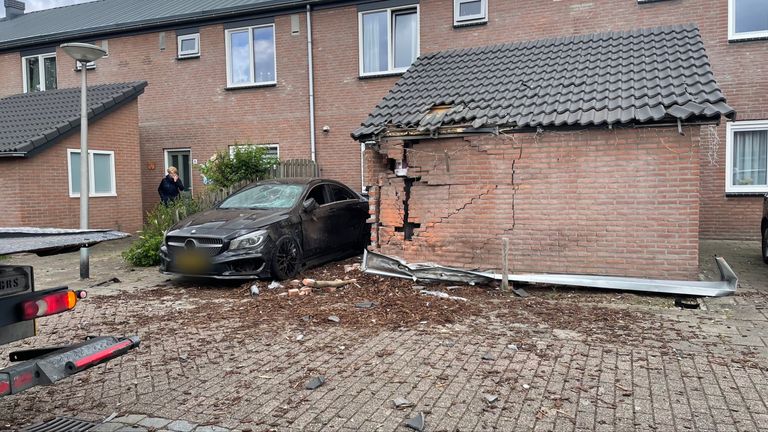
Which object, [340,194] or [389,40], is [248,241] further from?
[389,40]

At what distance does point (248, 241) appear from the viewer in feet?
26.1

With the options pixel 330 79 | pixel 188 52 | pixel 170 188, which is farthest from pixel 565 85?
pixel 188 52

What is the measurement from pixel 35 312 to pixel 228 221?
206 inches

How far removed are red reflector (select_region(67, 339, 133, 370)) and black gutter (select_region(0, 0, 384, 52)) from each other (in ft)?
43.2

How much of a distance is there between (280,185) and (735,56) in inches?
388

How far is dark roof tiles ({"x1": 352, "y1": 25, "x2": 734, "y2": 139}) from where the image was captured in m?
7.34

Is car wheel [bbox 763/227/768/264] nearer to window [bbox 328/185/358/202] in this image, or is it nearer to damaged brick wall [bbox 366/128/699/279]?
damaged brick wall [bbox 366/128/699/279]

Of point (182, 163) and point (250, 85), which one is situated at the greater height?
Answer: point (250, 85)

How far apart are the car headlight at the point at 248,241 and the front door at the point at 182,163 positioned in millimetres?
10047

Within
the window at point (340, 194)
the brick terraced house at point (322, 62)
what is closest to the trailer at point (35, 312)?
the window at point (340, 194)

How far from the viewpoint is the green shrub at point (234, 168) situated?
12.6 m

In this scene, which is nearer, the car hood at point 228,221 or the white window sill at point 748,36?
the car hood at point 228,221

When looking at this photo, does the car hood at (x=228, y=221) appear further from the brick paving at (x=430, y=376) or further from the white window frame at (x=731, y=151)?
the white window frame at (x=731, y=151)

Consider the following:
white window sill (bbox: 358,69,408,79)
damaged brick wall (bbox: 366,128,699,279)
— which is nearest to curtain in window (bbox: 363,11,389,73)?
white window sill (bbox: 358,69,408,79)
